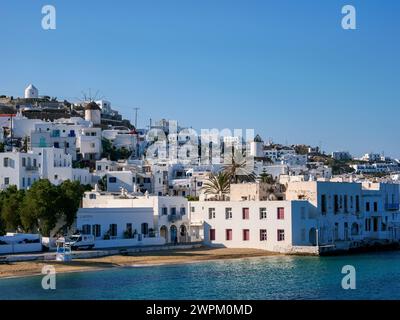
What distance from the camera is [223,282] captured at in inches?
1551

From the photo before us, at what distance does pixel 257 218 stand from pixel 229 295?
792 inches

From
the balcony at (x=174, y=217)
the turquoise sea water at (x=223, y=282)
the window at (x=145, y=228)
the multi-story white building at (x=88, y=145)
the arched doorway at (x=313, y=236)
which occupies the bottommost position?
the turquoise sea water at (x=223, y=282)

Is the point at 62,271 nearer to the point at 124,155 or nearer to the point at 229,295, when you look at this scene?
the point at 229,295

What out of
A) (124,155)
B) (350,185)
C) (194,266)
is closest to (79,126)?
(124,155)

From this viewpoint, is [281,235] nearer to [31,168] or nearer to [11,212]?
[11,212]

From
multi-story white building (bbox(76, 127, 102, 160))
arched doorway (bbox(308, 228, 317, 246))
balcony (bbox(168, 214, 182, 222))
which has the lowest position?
arched doorway (bbox(308, 228, 317, 246))

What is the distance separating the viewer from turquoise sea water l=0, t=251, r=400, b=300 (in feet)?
116

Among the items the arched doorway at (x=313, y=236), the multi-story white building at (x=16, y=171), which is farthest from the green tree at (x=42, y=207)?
the arched doorway at (x=313, y=236)

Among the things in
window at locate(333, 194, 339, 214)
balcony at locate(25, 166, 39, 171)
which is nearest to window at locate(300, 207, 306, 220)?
window at locate(333, 194, 339, 214)

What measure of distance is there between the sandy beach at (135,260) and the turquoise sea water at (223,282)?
128 centimetres

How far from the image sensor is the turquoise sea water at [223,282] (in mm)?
35219

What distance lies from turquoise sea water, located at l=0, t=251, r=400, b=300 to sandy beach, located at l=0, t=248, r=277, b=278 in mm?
1282

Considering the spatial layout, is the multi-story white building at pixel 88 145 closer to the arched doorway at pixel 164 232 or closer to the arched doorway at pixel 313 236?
the arched doorway at pixel 164 232

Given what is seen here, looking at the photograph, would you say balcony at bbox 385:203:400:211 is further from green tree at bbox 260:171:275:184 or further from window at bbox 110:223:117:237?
window at bbox 110:223:117:237
